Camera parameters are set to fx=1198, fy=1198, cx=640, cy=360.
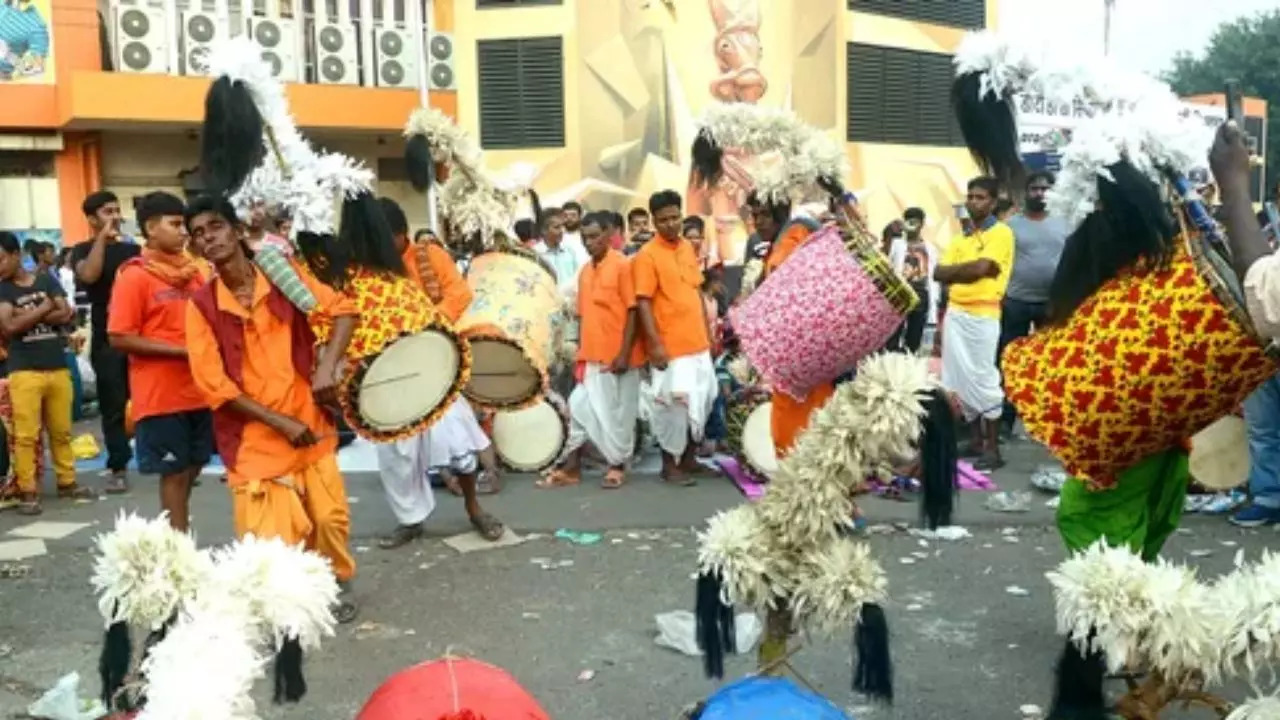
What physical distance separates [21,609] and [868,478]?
4586mm

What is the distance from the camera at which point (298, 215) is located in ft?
15.2

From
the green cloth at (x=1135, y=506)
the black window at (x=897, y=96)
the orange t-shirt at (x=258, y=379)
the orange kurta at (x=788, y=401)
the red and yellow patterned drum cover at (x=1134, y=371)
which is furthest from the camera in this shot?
the black window at (x=897, y=96)

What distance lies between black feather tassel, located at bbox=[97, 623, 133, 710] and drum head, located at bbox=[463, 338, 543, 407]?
444 centimetres

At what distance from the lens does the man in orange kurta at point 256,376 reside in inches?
179

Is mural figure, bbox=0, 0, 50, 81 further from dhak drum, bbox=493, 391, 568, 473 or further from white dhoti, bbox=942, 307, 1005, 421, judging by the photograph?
white dhoti, bbox=942, 307, 1005, 421

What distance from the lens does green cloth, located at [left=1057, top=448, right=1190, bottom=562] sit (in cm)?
373

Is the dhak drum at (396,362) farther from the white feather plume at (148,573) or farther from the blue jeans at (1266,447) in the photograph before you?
the blue jeans at (1266,447)

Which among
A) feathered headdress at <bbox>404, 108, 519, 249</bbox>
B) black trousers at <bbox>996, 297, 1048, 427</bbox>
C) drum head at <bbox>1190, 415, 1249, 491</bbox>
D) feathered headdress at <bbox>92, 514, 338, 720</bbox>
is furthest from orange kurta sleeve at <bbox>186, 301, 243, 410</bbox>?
black trousers at <bbox>996, 297, 1048, 427</bbox>

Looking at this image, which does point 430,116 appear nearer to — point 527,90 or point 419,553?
point 419,553

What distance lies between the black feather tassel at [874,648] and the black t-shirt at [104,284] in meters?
6.62

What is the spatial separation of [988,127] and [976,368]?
4.74 m

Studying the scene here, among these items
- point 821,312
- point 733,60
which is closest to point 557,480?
point 821,312

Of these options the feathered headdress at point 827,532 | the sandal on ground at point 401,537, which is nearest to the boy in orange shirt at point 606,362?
the sandal on ground at point 401,537

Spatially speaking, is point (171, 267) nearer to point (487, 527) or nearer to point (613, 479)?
point (487, 527)
